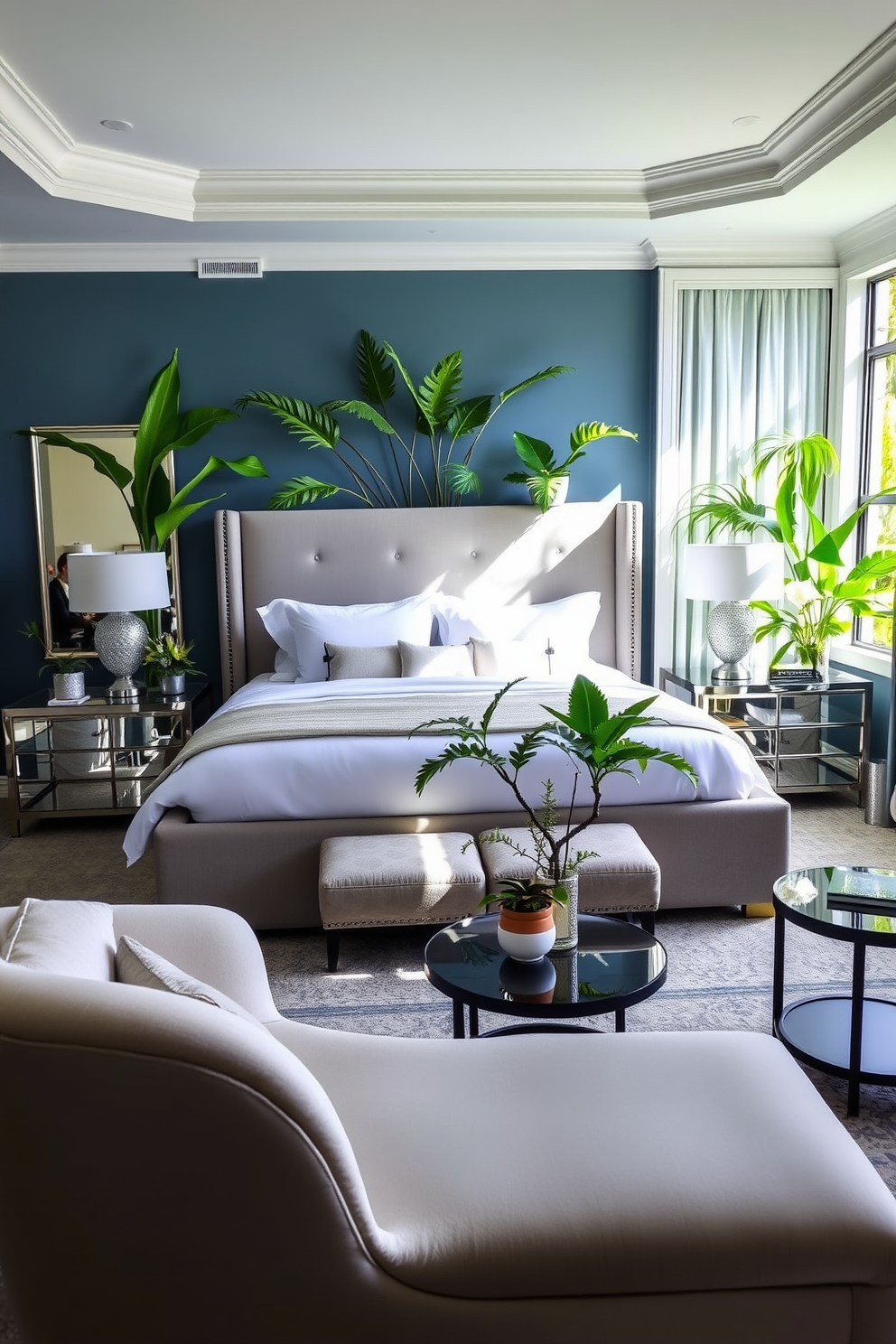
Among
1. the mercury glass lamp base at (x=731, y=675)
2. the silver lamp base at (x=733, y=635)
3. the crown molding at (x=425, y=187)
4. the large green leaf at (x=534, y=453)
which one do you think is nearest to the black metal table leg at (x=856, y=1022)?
the mercury glass lamp base at (x=731, y=675)

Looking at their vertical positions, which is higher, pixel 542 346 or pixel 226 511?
pixel 542 346

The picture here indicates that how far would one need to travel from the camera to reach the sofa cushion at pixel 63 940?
130 cm

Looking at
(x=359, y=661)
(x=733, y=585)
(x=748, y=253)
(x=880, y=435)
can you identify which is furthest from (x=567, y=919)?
(x=748, y=253)

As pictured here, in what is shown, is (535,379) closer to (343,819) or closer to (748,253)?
(748,253)

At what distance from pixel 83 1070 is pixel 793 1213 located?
874 millimetres

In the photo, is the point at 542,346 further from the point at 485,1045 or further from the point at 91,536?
the point at 485,1045

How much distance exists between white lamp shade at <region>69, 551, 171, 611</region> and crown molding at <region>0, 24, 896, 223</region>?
55.8 inches

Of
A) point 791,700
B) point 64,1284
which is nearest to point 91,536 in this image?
point 791,700

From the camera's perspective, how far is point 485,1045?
1712 mm

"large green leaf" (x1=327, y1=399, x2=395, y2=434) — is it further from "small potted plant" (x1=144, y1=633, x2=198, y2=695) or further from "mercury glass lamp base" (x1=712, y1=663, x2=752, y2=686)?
"mercury glass lamp base" (x1=712, y1=663, x2=752, y2=686)

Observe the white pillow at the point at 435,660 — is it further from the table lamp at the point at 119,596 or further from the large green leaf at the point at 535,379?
the large green leaf at the point at 535,379

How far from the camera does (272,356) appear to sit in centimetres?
484

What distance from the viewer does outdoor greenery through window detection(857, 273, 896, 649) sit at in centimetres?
471

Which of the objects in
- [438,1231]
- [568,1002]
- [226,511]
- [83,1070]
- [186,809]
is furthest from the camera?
[226,511]
